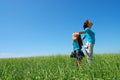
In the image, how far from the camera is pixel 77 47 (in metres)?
11.8

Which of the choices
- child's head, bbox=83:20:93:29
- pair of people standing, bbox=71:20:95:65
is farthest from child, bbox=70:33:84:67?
child's head, bbox=83:20:93:29

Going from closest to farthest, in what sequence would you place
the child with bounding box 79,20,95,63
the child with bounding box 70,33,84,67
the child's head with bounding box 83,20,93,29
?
1. the child with bounding box 79,20,95,63
2. the child's head with bounding box 83,20,93,29
3. the child with bounding box 70,33,84,67

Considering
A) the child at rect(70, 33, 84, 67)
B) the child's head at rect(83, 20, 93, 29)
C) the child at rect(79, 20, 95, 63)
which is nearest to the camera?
the child at rect(79, 20, 95, 63)

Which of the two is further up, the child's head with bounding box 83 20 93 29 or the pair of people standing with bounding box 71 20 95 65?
the child's head with bounding box 83 20 93 29

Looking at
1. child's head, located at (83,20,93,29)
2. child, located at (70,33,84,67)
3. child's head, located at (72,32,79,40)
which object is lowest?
child, located at (70,33,84,67)

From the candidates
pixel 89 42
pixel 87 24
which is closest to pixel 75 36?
pixel 87 24

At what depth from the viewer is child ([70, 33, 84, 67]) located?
11.7m

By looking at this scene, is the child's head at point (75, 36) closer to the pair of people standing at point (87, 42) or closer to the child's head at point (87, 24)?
the pair of people standing at point (87, 42)

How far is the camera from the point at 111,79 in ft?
22.1

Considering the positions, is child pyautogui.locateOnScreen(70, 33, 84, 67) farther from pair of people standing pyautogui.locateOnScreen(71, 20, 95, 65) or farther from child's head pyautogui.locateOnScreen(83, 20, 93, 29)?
child's head pyautogui.locateOnScreen(83, 20, 93, 29)

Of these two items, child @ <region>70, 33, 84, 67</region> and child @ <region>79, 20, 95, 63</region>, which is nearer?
child @ <region>79, 20, 95, 63</region>

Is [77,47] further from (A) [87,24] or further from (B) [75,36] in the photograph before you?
(A) [87,24]

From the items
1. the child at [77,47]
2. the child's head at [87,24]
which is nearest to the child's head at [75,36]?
the child at [77,47]

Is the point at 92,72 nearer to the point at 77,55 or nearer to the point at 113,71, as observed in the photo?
the point at 113,71
